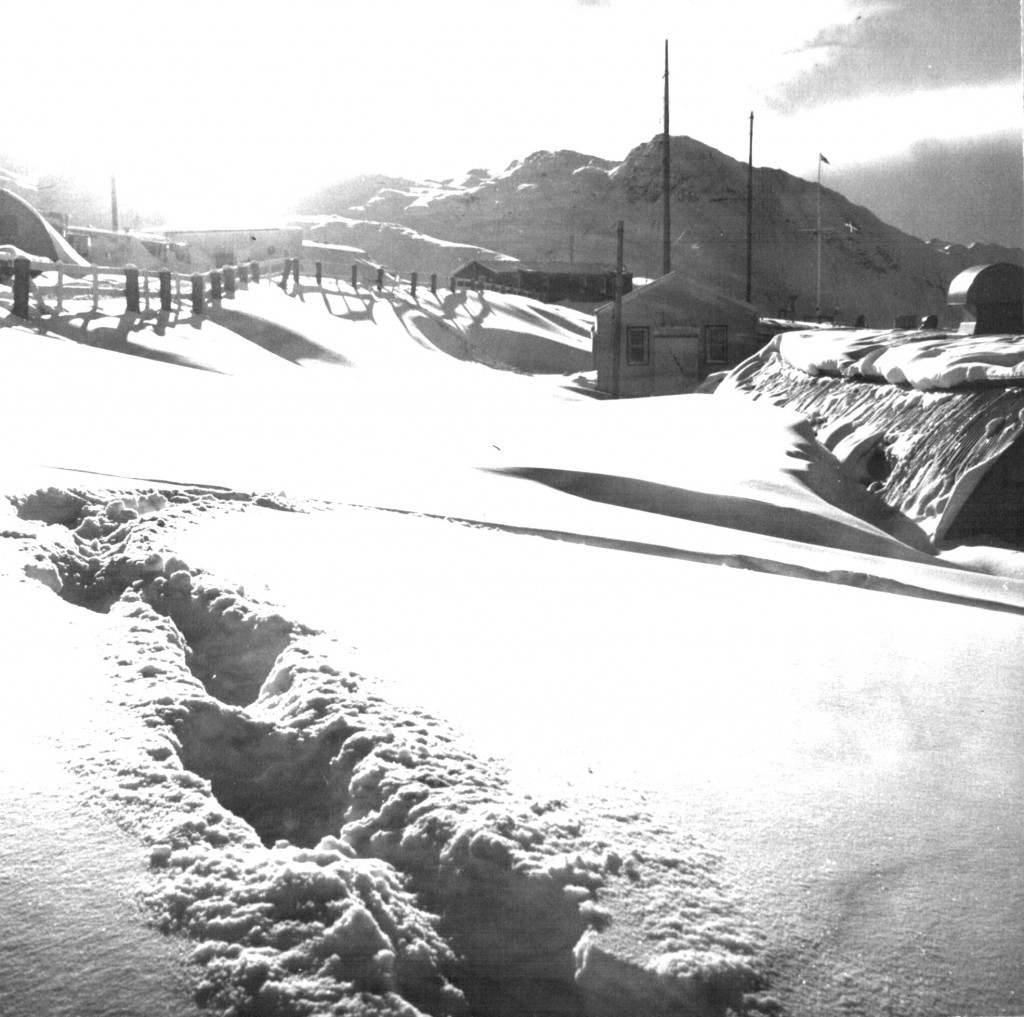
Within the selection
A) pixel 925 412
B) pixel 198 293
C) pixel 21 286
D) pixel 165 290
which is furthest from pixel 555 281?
pixel 925 412

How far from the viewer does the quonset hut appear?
27.1ft

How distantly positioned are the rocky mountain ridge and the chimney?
7080 cm

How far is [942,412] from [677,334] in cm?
1441

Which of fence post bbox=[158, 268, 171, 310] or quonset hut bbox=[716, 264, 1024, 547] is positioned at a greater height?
fence post bbox=[158, 268, 171, 310]

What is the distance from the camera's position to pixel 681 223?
359 feet

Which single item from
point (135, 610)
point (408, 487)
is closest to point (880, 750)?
point (135, 610)

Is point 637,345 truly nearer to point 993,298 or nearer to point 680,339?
point 680,339

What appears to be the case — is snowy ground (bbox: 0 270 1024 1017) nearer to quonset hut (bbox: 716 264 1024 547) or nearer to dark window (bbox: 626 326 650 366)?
quonset hut (bbox: 716 264 1024 547)

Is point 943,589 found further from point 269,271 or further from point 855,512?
point 269,271

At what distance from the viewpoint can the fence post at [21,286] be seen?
1138cm

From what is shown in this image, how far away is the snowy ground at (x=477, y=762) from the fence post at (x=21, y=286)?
25.1 ft

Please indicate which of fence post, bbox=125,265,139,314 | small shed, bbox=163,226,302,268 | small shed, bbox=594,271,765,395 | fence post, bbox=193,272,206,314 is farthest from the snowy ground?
small shed, bbox=163,226,302,268

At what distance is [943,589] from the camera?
190 inches

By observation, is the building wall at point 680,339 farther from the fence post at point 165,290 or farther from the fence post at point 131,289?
the fence post at point 131,289
